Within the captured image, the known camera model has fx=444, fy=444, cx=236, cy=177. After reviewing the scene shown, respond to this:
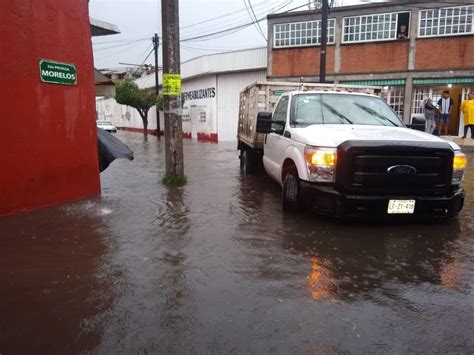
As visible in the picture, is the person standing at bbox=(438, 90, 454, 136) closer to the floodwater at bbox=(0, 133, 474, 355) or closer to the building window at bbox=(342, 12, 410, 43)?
the building window at bbox=(342, 12, 410, 43)

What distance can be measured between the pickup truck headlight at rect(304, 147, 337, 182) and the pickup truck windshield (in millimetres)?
1196

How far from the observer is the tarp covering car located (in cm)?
870

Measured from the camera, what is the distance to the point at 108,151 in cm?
870

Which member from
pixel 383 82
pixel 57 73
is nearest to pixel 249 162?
pixel 57 73

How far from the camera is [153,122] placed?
40750 millimetres

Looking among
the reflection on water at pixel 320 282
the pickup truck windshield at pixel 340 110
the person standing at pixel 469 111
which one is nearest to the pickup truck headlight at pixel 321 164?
the pickup truck windshield at pixel 340 110

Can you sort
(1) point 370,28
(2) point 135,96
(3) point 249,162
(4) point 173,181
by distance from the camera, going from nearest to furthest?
(4) point 173,181
(3) point 249,162
(1) point 370,28
(2) point 135,96

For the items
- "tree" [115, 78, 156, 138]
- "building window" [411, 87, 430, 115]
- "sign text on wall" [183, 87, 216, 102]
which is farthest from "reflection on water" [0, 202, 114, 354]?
"tree" [115, 78, 156, 138]

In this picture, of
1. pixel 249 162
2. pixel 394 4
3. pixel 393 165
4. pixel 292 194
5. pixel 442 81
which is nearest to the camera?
pixel 393 165

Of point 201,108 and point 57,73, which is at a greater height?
point 57,73

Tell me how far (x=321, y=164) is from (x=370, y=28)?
57.1 ft

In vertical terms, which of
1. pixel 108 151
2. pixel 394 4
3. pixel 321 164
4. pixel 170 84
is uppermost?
pixel 394 4

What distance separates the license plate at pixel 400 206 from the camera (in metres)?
5.52

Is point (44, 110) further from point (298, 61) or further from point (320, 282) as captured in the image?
point (298, 61)
